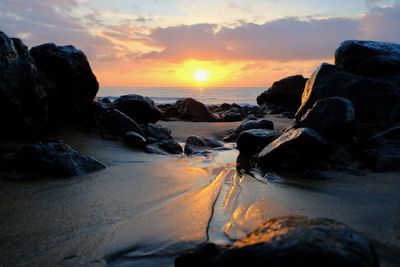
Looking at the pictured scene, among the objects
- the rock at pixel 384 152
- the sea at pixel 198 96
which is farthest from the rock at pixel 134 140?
the sea at pixel 198 96

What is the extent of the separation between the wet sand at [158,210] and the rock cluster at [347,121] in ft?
1.69

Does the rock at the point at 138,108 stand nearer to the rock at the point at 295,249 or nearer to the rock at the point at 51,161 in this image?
the rock at the point at 51,161

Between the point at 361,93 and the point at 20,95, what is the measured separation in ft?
18.3

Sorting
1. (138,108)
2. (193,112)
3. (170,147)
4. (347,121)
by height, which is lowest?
(170,147)

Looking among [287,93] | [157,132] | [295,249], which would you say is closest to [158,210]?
[295,249]

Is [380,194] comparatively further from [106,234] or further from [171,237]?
[106,234]

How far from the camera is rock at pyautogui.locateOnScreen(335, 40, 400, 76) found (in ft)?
25.0

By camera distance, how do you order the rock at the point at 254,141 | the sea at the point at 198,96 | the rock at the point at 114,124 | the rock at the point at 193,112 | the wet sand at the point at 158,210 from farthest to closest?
the sea at the point at 198,96
the rock at the point at 193,112
the rock at the point at 114,124
the rock at the point at 254,141
the wet sand at the point at 158,210

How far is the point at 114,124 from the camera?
23.7ft

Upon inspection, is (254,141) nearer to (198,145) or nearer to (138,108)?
(198,145)

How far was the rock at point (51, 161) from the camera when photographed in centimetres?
441

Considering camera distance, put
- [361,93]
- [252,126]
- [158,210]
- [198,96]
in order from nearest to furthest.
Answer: [158,210]
[361,93]
[252,126]
[198,96]

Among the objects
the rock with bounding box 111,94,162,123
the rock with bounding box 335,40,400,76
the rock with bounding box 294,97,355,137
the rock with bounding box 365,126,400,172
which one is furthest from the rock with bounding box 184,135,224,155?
the rock with bounding box 335,40,400,76

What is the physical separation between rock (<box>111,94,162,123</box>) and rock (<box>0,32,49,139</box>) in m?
2.62
